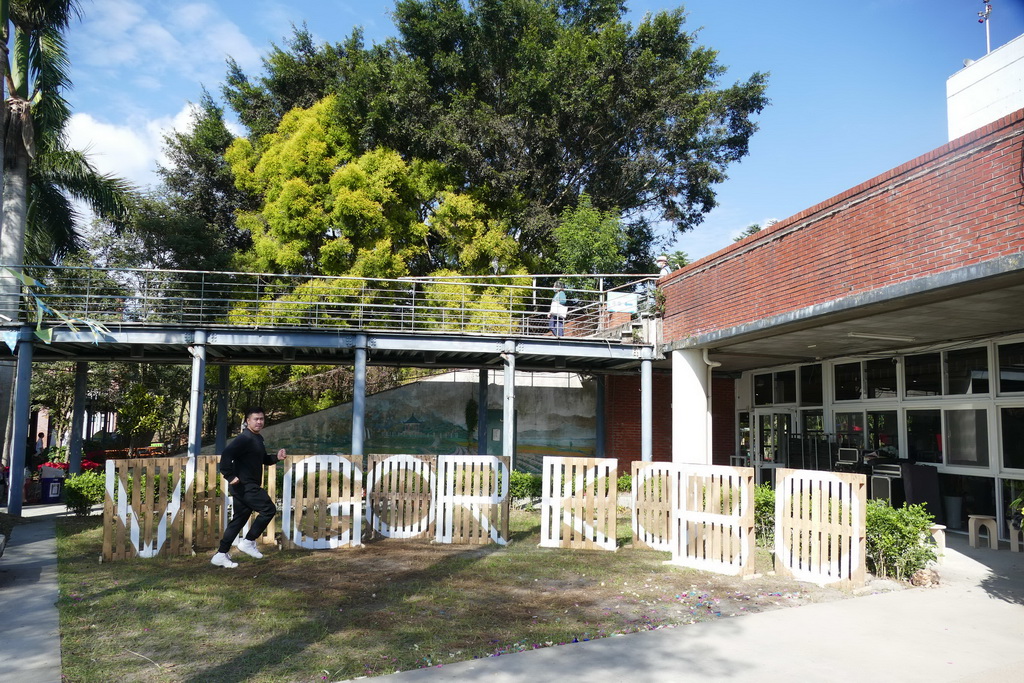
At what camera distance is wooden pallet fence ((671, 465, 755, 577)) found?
7.70 metres

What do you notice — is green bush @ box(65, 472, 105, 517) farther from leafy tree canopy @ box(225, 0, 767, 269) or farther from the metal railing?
leafy tree canopy @ box(225, 0, 767, 269)

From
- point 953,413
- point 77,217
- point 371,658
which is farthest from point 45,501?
point 953,413

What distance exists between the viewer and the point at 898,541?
24.1 feet

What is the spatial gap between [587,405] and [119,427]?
51.4ft

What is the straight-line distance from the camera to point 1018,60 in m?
11.5

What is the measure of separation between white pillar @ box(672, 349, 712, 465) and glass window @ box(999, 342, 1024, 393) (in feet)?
15.0

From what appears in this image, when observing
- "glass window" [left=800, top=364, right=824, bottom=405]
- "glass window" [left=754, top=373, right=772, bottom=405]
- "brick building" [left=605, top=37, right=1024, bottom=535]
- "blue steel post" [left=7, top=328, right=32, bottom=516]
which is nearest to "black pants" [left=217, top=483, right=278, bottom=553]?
"brick building" [left=605, top=37, right=1024, bottom=535]

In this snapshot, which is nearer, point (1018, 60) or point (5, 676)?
point (5, 676)

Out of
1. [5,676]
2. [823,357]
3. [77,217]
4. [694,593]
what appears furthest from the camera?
[77,217]

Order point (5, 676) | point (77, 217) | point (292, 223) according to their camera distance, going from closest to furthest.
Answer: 1. point (5, 676)
2. point (77, 217)
3. point (292, 223)

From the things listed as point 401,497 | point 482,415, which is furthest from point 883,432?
point 401,497

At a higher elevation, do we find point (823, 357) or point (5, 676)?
point (823, 357)

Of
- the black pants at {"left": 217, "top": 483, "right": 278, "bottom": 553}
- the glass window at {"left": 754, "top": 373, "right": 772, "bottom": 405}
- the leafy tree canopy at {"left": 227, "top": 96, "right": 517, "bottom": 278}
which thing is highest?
the leafy tree canopy at {"left": 227, "top": 96, "right": 517, "bottom": 278}

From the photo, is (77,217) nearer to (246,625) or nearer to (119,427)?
(119,427)
